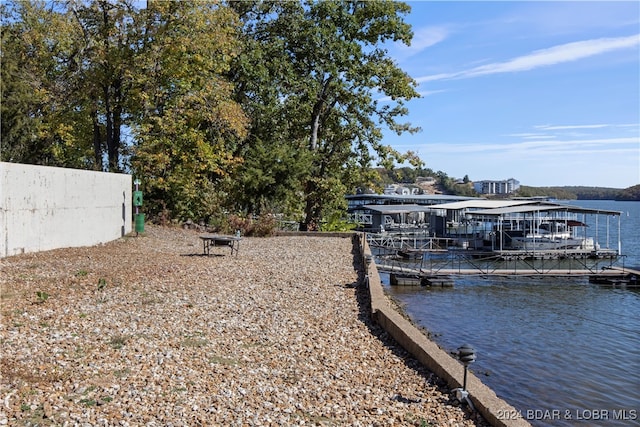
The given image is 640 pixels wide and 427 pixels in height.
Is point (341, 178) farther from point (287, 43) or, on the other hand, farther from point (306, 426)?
point (306, 426)

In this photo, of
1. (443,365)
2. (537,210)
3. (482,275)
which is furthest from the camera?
(537,210)

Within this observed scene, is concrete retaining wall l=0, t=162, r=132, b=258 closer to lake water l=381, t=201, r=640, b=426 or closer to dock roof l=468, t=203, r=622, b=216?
lake water l=381, t=201, r=640, b=426

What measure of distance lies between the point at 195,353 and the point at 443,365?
3113 mm

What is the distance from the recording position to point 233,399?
5.53 meters

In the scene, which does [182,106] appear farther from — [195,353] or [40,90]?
[195,353]

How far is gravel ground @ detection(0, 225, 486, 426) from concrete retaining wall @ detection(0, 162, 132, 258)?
82 cm

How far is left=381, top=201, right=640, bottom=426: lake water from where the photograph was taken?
29.0 ft

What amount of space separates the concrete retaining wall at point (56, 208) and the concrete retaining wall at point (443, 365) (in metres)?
8.17

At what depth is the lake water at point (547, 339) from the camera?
29.0 ft

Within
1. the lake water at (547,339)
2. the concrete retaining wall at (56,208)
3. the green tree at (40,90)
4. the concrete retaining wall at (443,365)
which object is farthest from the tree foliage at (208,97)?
the concrete retaining wall at (443,365)

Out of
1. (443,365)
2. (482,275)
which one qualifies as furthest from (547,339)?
(482,275)

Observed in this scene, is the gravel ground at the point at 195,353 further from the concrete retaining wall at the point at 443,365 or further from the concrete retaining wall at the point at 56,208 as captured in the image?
the concrete retaining wall at the point at 56,208

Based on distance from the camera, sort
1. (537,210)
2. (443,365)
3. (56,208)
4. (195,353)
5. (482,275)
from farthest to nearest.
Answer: (537,210), (482,275), (56,208), (195,353), (443,365)

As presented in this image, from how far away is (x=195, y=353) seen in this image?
22.5ft
